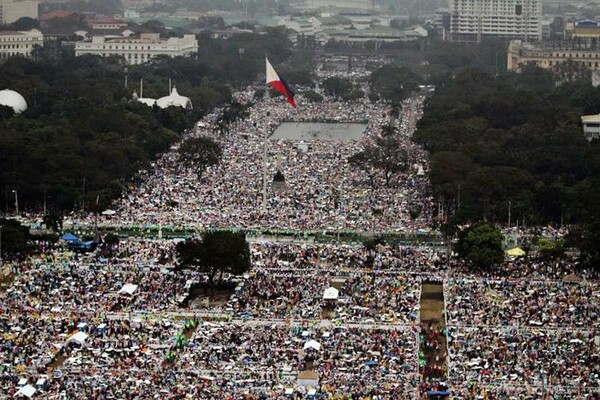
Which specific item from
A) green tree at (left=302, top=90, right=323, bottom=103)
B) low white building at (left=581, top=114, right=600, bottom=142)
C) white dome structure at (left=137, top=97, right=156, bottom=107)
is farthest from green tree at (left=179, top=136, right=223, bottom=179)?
green tree at (left=302, top=90, right=323, bottom=103)

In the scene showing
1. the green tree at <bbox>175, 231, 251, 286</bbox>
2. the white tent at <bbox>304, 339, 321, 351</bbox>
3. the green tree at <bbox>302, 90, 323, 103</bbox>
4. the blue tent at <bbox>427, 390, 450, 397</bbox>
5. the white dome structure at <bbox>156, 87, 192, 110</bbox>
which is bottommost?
the green tree at <bbox>302, 90, 323, 103</bbox>

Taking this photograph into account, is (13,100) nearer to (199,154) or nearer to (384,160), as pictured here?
(199,154)

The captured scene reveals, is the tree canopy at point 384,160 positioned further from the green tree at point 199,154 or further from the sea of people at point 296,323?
the sea of people at point 296,323

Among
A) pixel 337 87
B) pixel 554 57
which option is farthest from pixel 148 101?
pixel 554 57

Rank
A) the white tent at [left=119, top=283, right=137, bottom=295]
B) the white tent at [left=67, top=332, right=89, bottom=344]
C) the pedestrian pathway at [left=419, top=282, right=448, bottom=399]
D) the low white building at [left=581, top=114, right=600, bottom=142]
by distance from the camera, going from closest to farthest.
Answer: the pedestrian pathway at [left=419, top=282, right=448, bottom=399] → the white tent at [left=67, top=332, right=89, bottom=344] → the white tent at [left=119, top=283, right=137, bottom=295] → the low white building at [left=581, top=114, right=600, bottom=142]

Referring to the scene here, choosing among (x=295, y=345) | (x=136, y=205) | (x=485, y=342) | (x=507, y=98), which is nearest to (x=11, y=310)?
(x=295, y=345)

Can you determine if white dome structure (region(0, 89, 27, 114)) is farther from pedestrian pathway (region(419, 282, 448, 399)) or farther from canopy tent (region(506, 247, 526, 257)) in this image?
pedestrian pathway (region(419, 282, 448, 399))

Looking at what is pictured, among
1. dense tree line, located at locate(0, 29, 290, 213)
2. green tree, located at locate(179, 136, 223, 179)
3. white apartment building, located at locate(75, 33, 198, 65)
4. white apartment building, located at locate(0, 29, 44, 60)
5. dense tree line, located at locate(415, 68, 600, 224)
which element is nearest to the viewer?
dense tree line, located at locate(415, 68, 600, 224)

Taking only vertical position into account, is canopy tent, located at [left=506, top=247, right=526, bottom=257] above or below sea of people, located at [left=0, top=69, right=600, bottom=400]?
above

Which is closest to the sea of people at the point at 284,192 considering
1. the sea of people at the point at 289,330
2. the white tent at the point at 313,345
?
the sea of people at the point at 289,330
